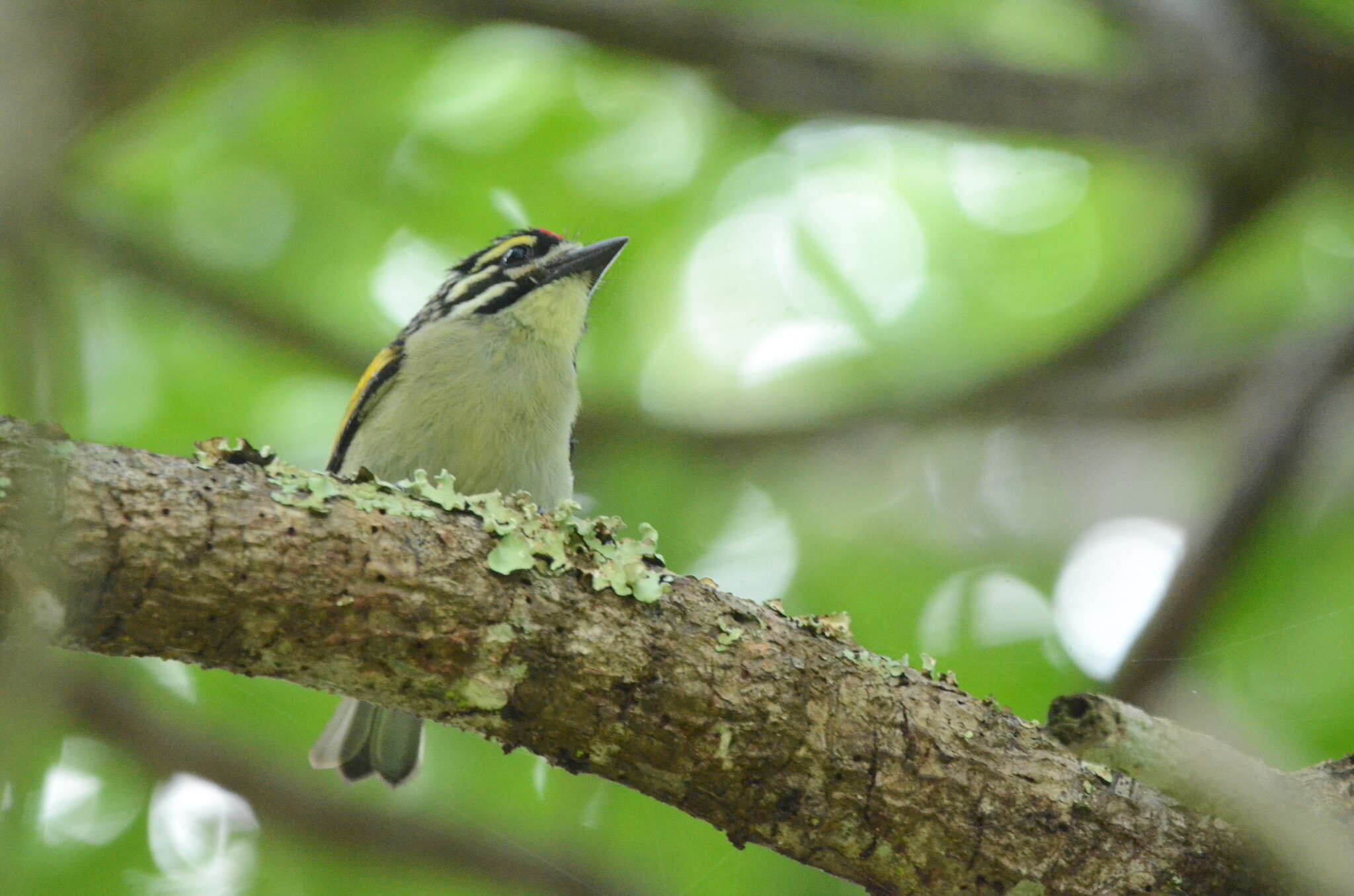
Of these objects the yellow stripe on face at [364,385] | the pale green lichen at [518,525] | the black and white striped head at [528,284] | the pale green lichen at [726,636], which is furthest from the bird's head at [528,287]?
the pale green lichen at [726,636]

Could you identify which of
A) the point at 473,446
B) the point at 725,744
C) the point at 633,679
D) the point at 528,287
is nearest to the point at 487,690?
the point at 633,679

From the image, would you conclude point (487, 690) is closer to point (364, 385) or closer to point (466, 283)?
point (364, 385)

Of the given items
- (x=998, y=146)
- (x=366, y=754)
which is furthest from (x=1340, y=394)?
(x=366, y=754)

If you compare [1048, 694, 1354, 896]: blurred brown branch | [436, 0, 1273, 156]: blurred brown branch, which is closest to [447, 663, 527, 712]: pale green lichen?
[1048, 694, 1354, 896]: blurred brown branch

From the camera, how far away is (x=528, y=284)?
569 centimetres

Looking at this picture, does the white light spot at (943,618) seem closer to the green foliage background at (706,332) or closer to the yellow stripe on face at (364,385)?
the green foliage background at (706,332)

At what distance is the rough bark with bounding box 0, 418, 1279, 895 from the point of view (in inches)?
114

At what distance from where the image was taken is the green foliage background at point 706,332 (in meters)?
6.00

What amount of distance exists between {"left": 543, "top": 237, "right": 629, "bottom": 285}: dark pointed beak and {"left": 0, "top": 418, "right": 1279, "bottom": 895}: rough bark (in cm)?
247

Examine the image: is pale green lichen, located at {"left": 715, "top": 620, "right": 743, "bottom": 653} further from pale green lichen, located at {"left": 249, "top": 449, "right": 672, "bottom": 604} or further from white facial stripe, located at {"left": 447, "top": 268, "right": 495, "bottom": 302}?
white facial stripe, located at {"left": 447, "top": 268, "right": 495, "bottom": 302}

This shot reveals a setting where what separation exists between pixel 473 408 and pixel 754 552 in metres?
2.56

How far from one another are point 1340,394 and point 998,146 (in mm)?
2225

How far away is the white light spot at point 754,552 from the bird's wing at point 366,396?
6.23ft

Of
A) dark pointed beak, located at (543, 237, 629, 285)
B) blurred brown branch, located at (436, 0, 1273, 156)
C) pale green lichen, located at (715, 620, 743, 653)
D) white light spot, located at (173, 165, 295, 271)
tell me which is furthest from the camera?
→ white light spot, located at (173, 165, 295, 271)
